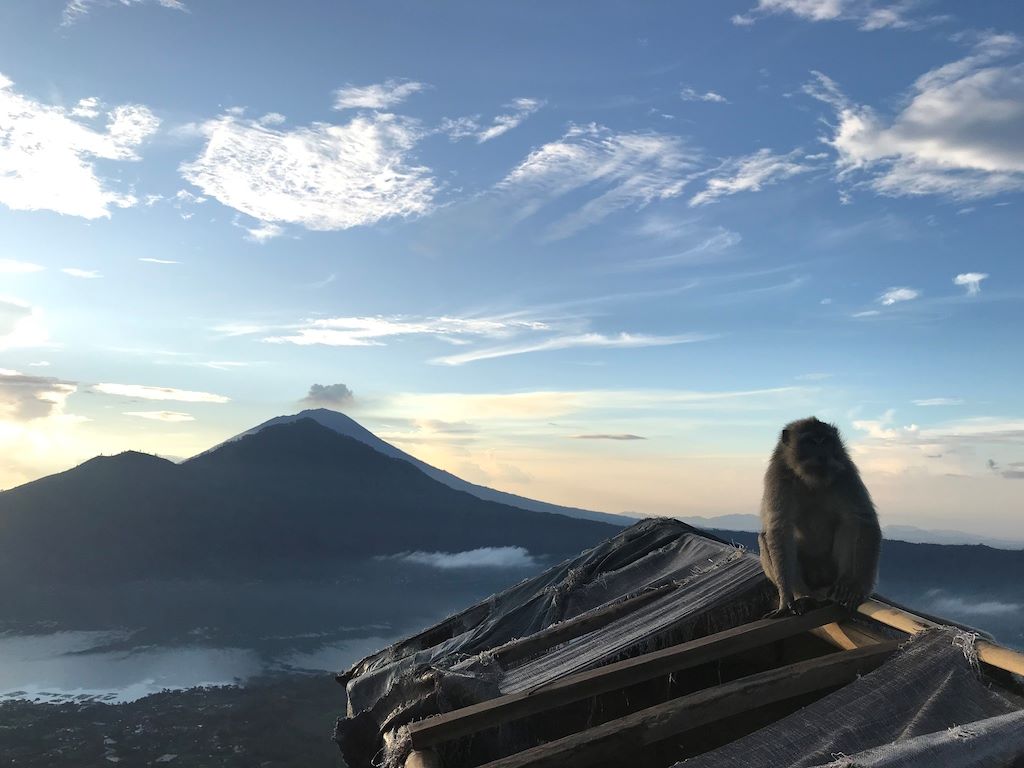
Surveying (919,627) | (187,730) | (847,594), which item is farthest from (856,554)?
(187,730)

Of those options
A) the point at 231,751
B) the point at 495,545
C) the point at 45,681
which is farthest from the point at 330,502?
the point at 231,751

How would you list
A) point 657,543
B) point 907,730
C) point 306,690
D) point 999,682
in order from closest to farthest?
point 907,730, point 999,682, point 657,543, point 306,690

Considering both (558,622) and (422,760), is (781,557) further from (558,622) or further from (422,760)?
(422,760)

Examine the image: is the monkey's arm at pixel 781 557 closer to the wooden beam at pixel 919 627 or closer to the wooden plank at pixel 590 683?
the wooden beam at pixel 919 627

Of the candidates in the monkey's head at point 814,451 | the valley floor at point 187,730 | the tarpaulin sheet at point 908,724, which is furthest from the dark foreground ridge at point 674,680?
the valley floor at point 187,730

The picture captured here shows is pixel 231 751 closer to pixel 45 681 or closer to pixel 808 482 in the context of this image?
pixel 45 681

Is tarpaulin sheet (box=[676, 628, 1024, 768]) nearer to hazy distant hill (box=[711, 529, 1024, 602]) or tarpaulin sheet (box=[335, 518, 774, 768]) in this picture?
tarpaulin sheet (box=[335, 518, 774, 768])
